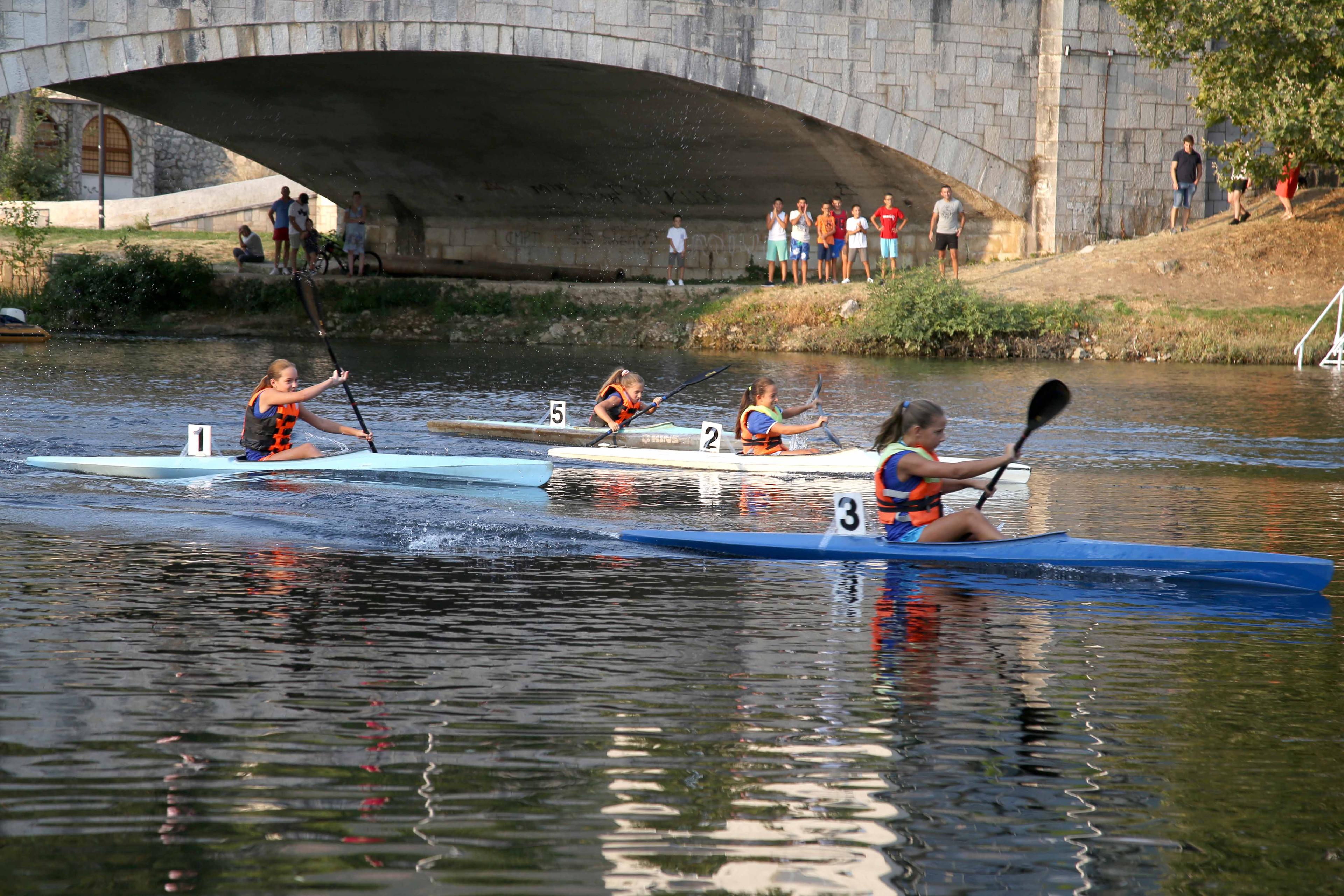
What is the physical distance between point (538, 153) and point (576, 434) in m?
16.3

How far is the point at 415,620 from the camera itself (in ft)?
20.0

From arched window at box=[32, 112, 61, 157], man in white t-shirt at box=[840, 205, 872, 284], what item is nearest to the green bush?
man in white t-shirt at box=[840, 205, 872, 284]

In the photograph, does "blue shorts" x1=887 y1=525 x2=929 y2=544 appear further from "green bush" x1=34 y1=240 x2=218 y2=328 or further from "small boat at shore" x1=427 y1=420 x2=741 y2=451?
"green bush" x1=34 y1=240 x2=218 y2=328

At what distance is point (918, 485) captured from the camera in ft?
24.6

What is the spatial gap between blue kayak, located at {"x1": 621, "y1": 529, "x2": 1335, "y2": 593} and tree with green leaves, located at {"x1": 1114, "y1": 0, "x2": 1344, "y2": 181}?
1300 cm

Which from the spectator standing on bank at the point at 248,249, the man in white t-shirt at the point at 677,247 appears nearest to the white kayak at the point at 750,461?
the man in white t-shirt at the point at 677,247

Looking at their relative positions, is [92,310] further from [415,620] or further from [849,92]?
[415,620]

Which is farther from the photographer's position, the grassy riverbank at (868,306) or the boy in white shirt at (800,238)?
the boy in white shirt at (800,238)

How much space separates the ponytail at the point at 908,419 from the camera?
7.30m

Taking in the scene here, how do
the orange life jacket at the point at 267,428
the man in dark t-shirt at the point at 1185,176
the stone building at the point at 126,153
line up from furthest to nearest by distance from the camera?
the stone building at the point at 126,153
the man in dark t-shirt at the point at 1185,176
the orange life jacket at the point at 267,428

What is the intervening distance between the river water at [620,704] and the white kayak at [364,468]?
146 millimetres

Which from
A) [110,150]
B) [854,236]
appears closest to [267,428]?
[854,236]

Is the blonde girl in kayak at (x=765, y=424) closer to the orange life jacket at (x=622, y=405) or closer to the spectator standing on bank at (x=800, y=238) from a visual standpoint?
the orange life jacket at (x=622, y=405)

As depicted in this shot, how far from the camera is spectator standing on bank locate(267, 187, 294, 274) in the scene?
2541cm
